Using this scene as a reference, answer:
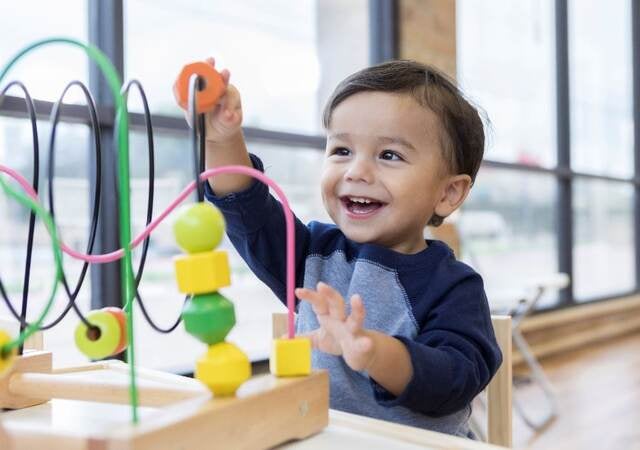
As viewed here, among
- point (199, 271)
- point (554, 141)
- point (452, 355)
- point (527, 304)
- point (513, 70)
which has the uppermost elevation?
point (513, 70)

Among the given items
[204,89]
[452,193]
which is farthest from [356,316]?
[452,193]

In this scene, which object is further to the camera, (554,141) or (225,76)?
(554,141)

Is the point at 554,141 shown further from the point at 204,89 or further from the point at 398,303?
the point at 204,89

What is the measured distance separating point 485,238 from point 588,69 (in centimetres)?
170

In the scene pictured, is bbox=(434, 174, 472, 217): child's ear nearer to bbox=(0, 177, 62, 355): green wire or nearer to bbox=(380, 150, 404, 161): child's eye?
bbox=(380, 150, 404, 161): child's eye

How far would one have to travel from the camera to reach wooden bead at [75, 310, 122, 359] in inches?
21.0

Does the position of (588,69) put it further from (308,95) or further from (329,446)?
(329,446)

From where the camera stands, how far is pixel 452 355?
0.68 meters

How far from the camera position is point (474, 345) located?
0.73 m

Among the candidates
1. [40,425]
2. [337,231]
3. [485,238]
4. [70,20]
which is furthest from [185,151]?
[485,238]

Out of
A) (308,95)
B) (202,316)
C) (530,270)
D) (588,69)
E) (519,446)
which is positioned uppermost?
(588,69)

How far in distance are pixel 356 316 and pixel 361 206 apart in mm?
341

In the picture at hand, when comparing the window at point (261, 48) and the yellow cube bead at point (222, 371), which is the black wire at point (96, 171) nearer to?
the yellow cube bead at point (222, 371)

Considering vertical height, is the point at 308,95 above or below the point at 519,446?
above
